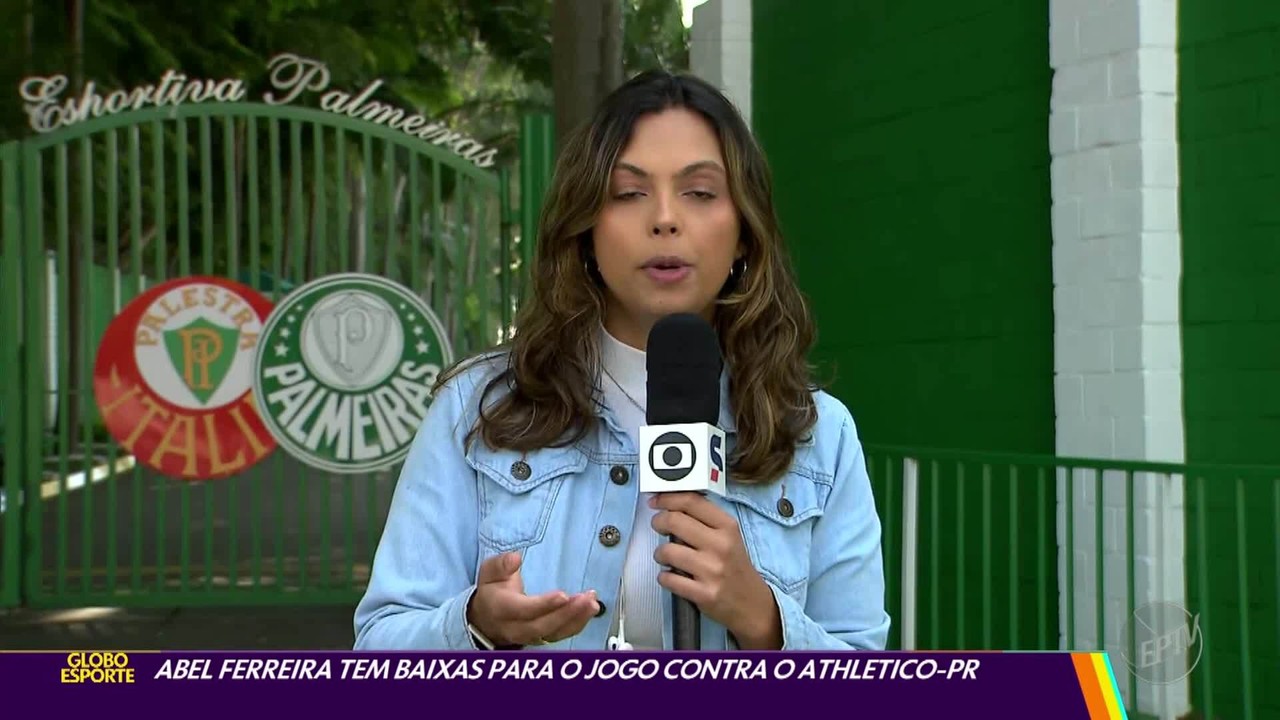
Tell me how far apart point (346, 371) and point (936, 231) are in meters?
2.85

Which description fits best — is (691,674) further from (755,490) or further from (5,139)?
(5,139)

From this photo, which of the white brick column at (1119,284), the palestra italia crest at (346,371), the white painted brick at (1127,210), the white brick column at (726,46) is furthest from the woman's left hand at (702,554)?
the white brick column at (726,46)

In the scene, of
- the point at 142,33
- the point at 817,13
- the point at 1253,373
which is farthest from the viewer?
the point at 142,33

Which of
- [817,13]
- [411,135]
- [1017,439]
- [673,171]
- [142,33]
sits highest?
[142,33]

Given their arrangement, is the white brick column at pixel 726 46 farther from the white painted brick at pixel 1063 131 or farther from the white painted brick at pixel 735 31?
the white painted brick at pixel 1063 131

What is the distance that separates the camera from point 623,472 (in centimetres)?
197

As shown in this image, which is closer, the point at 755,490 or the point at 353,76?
the point at 755,490

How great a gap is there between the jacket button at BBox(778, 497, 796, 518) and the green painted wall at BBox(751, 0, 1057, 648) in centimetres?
332

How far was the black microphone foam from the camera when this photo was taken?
1.60 meters

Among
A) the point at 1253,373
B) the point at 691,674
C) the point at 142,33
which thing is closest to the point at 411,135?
the point at 1253,373

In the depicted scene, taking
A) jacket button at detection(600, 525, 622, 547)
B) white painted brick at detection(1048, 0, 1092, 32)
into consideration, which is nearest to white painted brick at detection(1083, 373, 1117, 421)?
white painted brick at detection(1048, 0, 1092, 32)

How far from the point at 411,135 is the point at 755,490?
19.1 ft

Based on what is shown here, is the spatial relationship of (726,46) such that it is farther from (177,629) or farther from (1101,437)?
(177,629)

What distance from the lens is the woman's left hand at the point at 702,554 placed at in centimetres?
153
